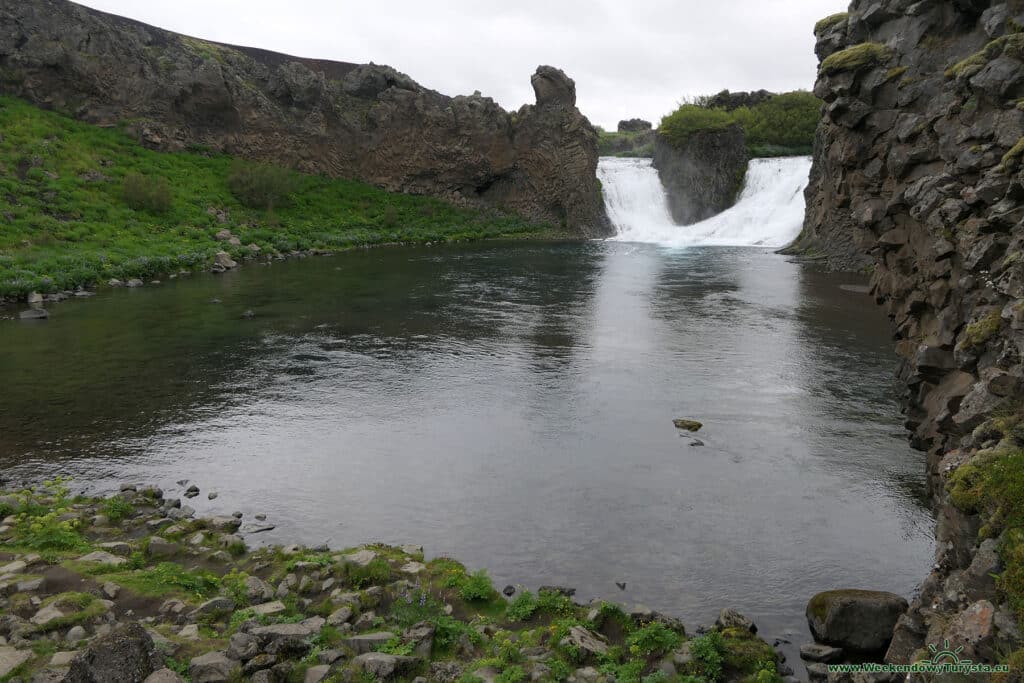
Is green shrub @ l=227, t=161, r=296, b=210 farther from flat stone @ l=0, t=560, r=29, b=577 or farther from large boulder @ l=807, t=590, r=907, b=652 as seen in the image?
large boulder @ l=807, t=590, r=907, b=652

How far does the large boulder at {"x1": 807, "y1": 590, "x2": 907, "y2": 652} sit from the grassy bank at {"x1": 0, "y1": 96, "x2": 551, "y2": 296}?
35.5m

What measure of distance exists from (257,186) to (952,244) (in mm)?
57642

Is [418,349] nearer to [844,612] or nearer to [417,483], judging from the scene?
[417,483]

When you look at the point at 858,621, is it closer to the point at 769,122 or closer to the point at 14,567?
the point at 14,567

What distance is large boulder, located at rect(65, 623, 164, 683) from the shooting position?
6.69 m

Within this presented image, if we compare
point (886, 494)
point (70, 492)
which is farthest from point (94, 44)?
point (886, 494)

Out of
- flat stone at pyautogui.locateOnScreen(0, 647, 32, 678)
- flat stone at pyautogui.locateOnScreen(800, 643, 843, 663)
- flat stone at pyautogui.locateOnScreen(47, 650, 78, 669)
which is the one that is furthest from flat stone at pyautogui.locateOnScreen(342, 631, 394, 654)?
flat stone at pyautogui.locateOnScreen(800, 643, 843, 663)

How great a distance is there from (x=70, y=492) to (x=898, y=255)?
1854cm

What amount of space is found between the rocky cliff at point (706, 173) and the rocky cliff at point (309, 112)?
1084 cm

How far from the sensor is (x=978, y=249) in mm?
10648

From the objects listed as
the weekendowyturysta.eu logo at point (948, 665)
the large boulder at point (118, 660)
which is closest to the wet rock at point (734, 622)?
the weekendowyturysta.eu logo at point (948, 665)

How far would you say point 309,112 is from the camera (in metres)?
73.7

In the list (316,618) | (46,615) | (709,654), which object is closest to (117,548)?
(46,615)

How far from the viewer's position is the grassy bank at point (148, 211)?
38.3 metres
